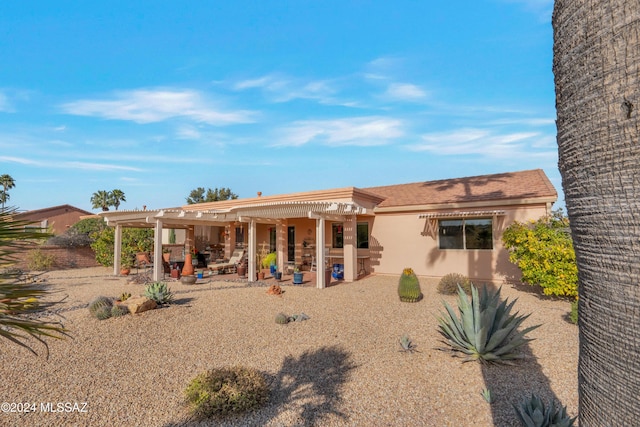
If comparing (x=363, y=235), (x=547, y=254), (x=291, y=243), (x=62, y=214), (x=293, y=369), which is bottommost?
(x=293, y=369)

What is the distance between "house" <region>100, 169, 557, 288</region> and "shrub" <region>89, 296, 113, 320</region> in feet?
21.2

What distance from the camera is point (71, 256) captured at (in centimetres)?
2058

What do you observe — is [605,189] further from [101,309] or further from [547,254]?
[547,254]

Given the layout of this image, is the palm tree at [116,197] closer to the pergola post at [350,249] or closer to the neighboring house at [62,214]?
the neighboring house at [62,214]

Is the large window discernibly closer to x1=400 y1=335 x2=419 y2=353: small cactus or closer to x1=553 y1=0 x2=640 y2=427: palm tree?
x1=400 y1=335 x2=419 y2=353: small cactus

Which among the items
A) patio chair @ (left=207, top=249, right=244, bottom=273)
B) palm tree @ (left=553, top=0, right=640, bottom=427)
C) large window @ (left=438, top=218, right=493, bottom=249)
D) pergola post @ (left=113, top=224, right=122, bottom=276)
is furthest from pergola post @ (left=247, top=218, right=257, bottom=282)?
palm tree @ (left=553, top=0, right=640, bottom=427)

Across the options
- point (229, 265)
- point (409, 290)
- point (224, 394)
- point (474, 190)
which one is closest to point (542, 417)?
point (224, 394)

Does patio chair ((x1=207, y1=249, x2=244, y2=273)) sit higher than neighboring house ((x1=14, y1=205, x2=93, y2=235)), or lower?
lower

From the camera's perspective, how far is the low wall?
64.5 feet

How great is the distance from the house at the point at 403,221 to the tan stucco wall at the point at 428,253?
0.04 meters

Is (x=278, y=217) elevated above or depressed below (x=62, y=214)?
below

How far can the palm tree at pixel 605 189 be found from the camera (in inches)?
52.2

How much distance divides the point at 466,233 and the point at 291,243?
31.6 ft

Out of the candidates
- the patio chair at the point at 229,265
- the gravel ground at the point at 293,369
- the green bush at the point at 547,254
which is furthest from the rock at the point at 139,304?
the green bush at the point at 547,254
